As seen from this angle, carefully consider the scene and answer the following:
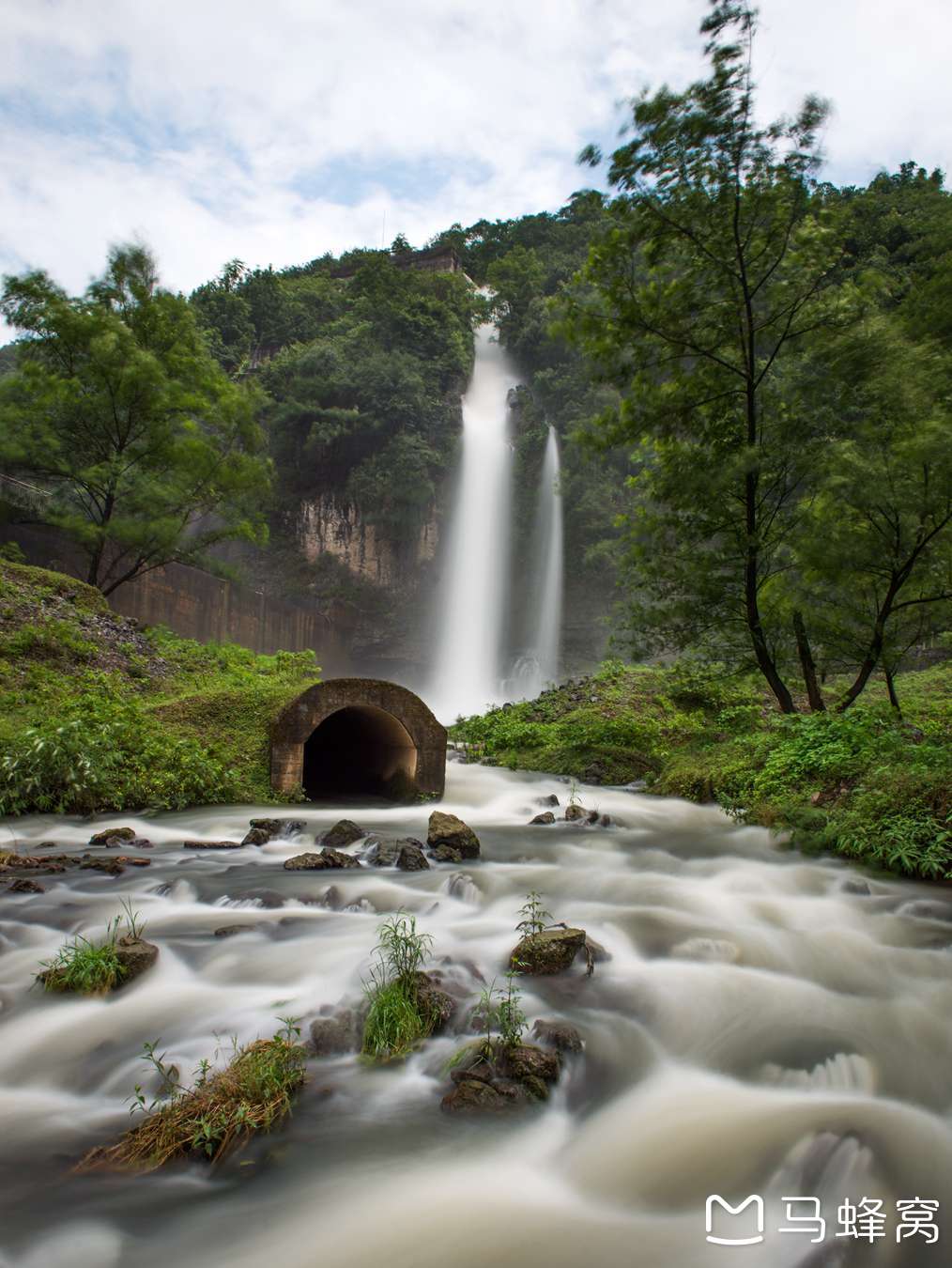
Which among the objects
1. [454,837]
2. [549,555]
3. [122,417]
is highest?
[549,555]

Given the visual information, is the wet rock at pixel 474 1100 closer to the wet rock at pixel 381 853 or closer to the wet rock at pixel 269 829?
the wet rock at pixel 381 853

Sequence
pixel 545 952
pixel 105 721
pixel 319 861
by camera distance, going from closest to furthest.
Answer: pixel 545 952 → pixel 319 861 → pixel 105 721

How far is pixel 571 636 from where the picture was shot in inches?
1489

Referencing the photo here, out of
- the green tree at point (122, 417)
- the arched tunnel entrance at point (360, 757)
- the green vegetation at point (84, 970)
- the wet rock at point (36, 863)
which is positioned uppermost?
the green tree at point (122, 417)

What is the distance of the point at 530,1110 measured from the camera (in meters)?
2.93

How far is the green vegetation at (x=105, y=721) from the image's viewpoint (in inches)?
324

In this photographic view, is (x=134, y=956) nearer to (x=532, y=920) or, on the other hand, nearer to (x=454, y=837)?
(x=532, y=920)

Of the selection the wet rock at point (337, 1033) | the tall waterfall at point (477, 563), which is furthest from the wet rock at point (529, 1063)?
the tall waterfall at point (477, 563)

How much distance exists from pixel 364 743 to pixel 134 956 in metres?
8.87

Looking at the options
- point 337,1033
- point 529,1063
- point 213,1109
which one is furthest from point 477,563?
point 213,1109

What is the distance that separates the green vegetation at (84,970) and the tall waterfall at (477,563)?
3135 cm

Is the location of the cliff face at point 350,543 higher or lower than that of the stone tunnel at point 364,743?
higher

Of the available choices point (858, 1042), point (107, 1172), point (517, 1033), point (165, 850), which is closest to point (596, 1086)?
point (517, 1033)

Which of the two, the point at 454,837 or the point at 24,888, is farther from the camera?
the point at 454,837
